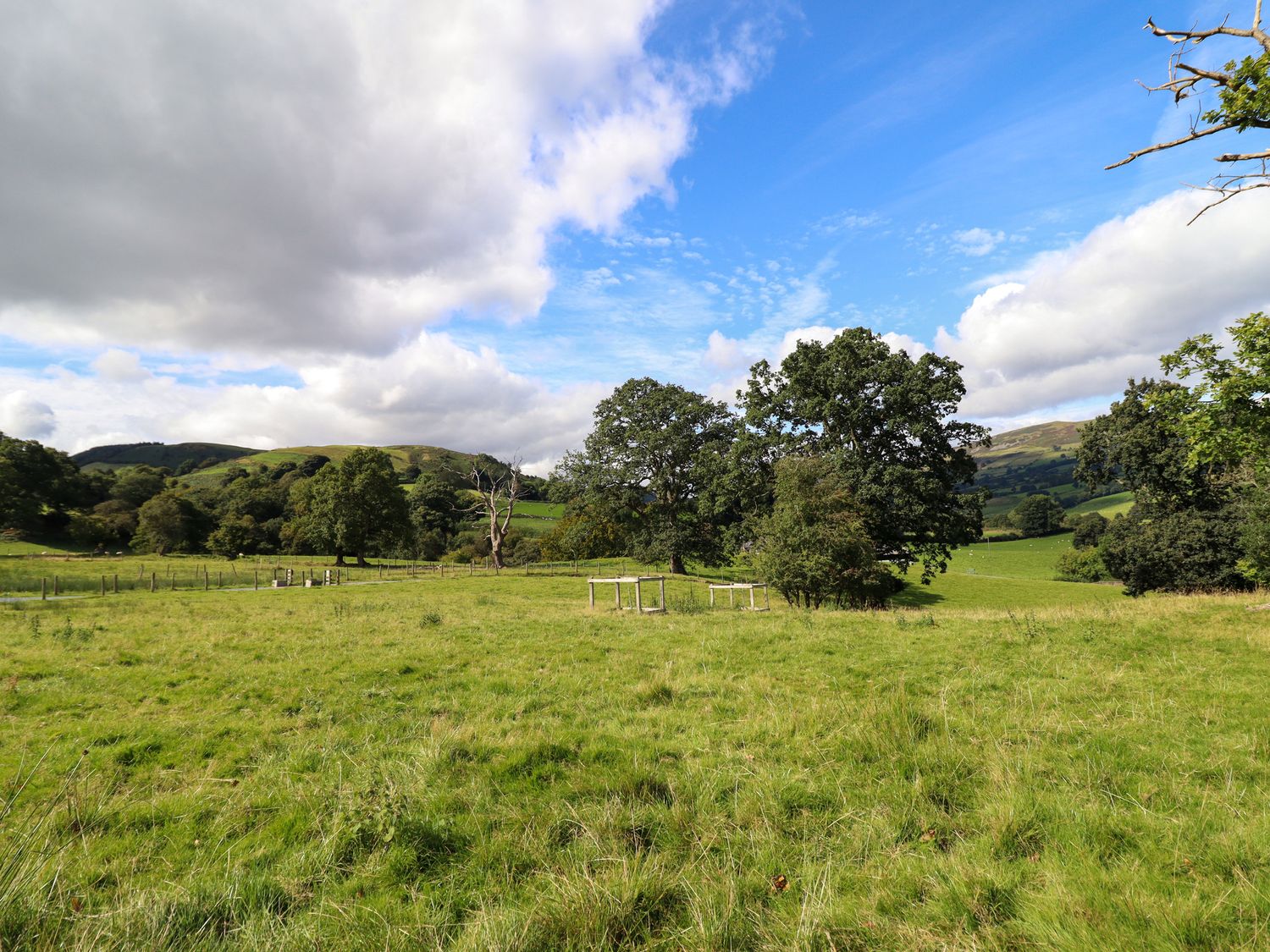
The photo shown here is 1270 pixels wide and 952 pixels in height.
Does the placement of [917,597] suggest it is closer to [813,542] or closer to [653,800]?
[813,542]

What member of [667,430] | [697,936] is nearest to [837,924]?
[697,936]

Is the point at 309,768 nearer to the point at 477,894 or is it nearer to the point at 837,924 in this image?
the point at 477,894

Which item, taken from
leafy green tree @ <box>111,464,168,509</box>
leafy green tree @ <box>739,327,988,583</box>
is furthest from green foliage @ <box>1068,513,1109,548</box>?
leafy green tree @ <box>111,464,168,509</box>

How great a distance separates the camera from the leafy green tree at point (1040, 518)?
363 feet

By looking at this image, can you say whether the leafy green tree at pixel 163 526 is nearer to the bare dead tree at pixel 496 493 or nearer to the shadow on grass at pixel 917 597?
the bare dead tree at pixel 496 493

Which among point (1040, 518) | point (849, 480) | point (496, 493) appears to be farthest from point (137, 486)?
point (1040, 518)

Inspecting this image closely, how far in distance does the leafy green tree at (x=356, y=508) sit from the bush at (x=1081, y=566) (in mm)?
88698

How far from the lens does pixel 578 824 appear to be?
4.71m

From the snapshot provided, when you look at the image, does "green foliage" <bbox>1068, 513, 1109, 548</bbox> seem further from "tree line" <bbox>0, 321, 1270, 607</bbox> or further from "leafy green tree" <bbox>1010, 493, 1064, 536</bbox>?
"tree line" <bbox>0, 321, 1270, 607</bbox>

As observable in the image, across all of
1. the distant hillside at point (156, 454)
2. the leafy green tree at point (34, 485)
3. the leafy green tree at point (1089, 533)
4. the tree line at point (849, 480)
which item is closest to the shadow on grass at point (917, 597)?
the tree line at point (849, 480)

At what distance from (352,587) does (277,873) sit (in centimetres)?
4027

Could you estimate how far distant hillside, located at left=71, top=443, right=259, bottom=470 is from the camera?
531ft

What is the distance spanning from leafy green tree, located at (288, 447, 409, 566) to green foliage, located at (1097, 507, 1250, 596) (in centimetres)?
6841

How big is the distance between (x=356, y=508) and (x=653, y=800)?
62.3m
